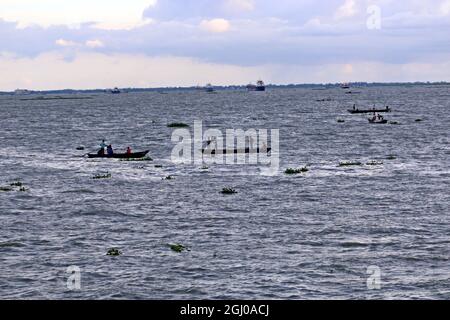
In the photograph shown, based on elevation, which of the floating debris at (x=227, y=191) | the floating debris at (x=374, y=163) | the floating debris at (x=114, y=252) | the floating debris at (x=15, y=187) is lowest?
the floating debris at (x=114, y=252)

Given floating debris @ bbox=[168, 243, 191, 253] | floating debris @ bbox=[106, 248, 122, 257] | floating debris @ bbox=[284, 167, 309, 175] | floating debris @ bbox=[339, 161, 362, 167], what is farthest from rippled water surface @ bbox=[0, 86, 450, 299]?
floating debris @ bbox=[284, 167, 309, 175]

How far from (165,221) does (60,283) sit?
541 inches

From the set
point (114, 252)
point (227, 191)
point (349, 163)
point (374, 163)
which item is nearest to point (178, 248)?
point (114, 252)

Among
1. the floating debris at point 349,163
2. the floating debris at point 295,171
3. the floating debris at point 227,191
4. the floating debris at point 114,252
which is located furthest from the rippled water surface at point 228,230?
the floating debris at point 295,171

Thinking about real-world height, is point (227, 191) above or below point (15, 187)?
above

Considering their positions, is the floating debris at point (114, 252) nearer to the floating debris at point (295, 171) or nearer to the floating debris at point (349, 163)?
the floating debris at point (295, 171)

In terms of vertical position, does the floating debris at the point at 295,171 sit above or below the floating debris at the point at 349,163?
below

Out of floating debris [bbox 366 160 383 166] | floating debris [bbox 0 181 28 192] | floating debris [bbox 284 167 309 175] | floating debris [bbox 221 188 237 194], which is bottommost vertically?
floating debris [bbox 0 181 28 192]

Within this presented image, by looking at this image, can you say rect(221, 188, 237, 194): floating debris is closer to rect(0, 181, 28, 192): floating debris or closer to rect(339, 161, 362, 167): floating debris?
rect(0, 181, 28, 192): floating debris

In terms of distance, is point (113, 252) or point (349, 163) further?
point (349, 163)

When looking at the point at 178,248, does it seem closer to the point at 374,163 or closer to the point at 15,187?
the point at 15,187

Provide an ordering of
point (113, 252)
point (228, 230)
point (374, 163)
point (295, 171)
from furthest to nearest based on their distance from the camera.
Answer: point (374, 163), point (295, 171), point (228, 230), point (113, 252)

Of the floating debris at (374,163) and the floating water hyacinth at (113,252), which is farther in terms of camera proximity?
the floating debris at (374,163)

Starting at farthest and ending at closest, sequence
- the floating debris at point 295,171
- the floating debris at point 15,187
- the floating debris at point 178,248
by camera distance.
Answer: the floating debris at point 295,171 < the floating debris at point 15,187 < the floating debris at point 178,248
